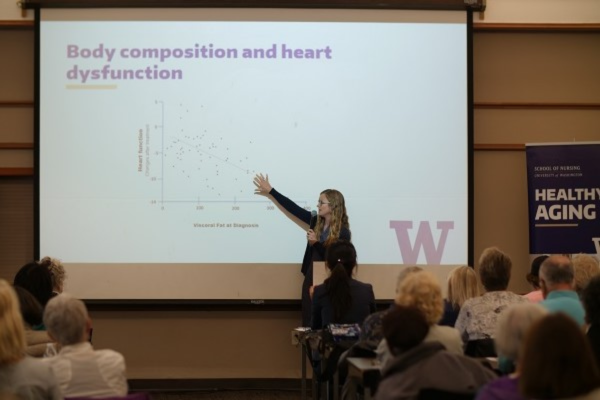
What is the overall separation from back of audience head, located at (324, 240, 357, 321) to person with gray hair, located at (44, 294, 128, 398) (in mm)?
2046

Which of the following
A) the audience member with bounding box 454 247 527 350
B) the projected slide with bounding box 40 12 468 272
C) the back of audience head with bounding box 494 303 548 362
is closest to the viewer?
the back of audience head with bounding box 494 303 548 362

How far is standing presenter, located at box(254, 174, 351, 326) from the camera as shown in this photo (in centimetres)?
667

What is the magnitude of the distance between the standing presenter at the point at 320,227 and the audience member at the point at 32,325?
9.14ft

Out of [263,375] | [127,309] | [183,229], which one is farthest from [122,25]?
[263,375]

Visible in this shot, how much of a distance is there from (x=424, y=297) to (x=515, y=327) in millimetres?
736

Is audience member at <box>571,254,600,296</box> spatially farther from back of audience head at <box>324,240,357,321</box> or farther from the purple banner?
the purple banner

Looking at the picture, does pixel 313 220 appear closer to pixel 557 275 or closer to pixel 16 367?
pixel 557 275

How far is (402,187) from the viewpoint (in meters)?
6.96

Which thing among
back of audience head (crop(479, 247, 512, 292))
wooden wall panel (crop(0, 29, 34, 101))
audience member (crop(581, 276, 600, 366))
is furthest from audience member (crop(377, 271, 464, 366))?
wooden wall panel (crop(0, 29, 34, 101))

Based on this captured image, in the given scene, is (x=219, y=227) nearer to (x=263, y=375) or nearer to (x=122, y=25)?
(x=263, y=375)

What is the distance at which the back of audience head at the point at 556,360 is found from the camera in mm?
2367

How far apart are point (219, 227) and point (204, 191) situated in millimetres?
316

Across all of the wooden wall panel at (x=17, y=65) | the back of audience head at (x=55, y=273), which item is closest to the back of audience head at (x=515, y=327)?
the back of audience head at (x=55, y=273)

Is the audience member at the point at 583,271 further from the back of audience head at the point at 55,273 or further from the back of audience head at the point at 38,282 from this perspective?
the back of audience head at the point at 55,273
